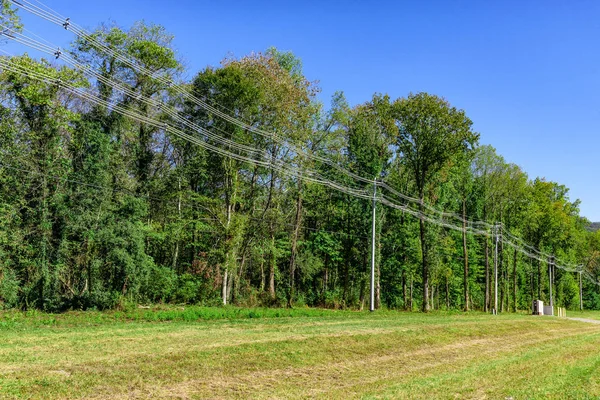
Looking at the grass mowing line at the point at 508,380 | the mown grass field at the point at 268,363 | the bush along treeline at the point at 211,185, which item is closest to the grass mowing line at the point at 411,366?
the mown grass field at the point at 268,363

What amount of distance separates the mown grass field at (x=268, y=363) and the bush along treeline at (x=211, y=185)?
9680 mm

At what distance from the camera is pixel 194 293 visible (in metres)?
35.2

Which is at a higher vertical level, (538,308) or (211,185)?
(211,185)

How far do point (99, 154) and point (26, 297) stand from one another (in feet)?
28.8

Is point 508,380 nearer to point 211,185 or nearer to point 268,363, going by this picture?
point 268,363

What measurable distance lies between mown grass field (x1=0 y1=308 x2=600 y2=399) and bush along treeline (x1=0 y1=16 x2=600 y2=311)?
9.68 metres

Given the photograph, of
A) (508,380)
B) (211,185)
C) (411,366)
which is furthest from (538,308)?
(508,380)

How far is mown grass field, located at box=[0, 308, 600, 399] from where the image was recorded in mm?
9797

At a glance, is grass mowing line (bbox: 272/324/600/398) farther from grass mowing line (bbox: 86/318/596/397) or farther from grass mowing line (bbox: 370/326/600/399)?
grass mowing line (bbox: 370/326/600/399)

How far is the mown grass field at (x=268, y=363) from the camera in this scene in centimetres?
980

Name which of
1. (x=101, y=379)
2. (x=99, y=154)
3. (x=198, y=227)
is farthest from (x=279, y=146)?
(x=101, y=379)

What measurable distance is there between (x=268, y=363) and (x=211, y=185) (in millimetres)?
29028

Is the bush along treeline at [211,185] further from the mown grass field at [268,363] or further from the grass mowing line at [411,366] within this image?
the grass mowing line at [411,366]

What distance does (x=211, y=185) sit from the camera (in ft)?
133
